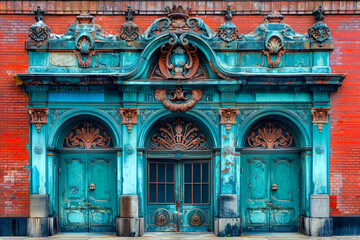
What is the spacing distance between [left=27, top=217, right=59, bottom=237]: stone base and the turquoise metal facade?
47cm

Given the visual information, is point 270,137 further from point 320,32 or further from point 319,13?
point 319,13

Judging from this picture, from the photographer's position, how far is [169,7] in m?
16.3

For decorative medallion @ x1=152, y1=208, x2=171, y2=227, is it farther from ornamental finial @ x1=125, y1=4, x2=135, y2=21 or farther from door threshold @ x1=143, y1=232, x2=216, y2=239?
ornamental finial @ x1=125, y1=4, x2=135, y2=21

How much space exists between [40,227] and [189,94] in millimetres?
5334

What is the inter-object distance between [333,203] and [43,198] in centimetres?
779

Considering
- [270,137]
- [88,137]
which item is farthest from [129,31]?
[270,137]

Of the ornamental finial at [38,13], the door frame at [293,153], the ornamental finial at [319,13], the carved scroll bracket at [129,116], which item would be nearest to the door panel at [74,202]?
the carved scroll bracket at [129,116]

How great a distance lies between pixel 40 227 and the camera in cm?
1559

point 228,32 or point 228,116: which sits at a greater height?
point 228,32

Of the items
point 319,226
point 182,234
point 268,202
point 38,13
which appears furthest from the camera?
point 268,202

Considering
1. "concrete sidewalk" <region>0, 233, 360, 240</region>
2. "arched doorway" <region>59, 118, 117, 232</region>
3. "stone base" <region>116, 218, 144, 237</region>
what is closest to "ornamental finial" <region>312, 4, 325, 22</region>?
"concrete sidewalk" <region>0, 233, 360, 240</region>

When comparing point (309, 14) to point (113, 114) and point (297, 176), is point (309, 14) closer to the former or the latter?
point (297, 176)

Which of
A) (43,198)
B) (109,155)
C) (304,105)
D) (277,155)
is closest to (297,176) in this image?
(277,155)

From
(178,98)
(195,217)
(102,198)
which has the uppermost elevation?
(178,98)
